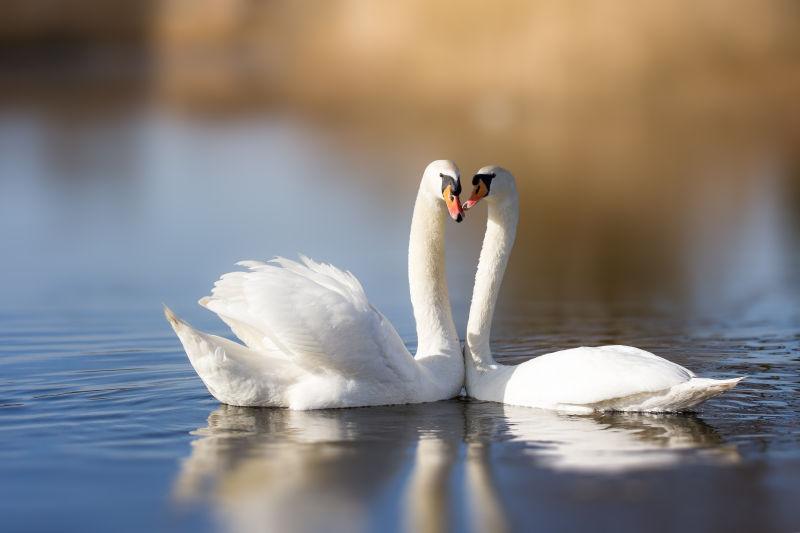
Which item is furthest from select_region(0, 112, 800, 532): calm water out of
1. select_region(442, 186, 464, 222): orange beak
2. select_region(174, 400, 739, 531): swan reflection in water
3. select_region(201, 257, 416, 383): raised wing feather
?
select_region(442, 186, 464, 222): orange beak

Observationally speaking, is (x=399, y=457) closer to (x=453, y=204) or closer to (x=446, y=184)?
(x=453, y=204)

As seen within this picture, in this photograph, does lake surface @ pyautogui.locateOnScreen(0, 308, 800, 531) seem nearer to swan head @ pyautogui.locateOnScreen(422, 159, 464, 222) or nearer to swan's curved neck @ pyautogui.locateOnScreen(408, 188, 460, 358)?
swan's curved neck @ pyautogui.locateOnScreen(408, 188, 460, 358)

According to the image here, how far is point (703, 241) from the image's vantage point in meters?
18.0

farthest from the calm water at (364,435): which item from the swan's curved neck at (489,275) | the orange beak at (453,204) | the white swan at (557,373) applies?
the orange beak at (453,204)

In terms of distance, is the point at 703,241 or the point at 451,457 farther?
the point at 703,241

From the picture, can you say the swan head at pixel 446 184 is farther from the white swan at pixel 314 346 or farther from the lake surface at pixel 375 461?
the lake surface at pixel 375 461

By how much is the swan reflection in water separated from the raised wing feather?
0.91 feet

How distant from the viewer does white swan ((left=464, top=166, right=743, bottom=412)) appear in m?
7.59

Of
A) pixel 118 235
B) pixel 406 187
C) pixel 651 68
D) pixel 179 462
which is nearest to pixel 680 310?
pixel 179 462

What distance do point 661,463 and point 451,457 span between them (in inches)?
38.7

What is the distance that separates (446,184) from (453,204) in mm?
227

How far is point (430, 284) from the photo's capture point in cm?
873

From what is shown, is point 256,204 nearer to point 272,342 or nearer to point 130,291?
point 130,291

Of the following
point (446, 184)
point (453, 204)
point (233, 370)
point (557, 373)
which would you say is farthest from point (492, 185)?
point (233, 370)
